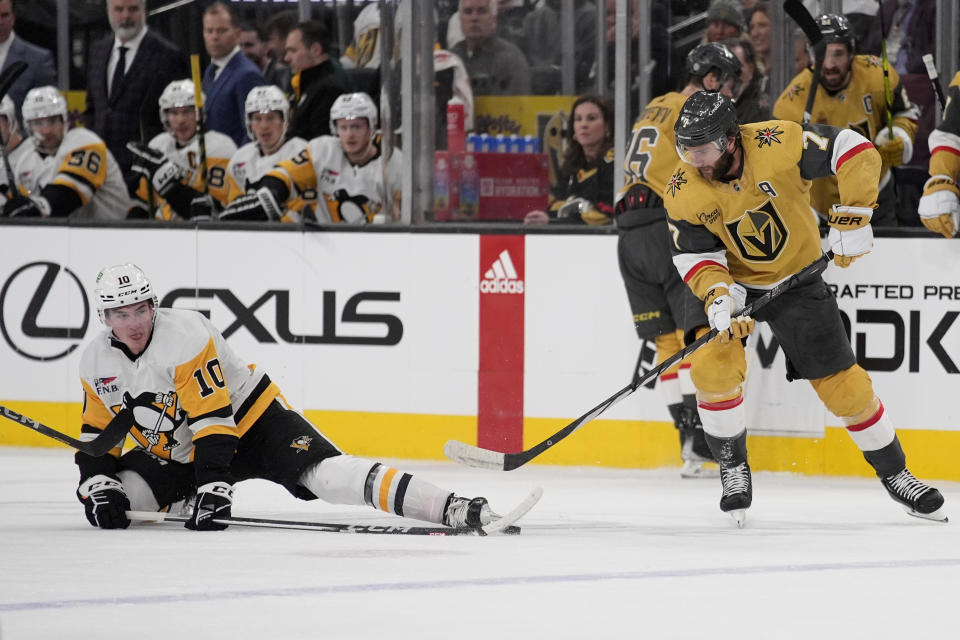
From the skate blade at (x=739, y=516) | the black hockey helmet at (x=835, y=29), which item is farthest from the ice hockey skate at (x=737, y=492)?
the black hockey helmet at (x=835, y=29)

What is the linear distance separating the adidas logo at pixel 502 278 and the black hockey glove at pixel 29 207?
2.07 meters

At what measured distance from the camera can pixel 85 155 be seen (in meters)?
6.96

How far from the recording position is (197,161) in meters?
7.00

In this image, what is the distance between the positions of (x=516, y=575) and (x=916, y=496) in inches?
59.4

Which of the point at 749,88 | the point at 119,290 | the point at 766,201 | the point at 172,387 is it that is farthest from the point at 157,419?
the point at 749,88

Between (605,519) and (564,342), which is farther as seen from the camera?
(564,342)

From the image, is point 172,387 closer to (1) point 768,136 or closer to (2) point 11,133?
(1) point 768,136

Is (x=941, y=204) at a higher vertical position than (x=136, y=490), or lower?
higher

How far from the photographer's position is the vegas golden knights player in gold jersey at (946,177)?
544 cm

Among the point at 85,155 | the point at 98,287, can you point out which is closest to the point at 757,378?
the point at 98,287

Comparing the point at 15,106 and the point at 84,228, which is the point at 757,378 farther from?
the point at 15,106

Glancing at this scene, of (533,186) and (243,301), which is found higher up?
(533,186)

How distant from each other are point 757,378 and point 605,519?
4.34 feet

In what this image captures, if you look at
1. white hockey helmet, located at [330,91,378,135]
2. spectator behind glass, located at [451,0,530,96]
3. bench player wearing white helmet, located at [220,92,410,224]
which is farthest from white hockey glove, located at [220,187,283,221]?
spectator behind glass, located at [451,0,530,96]
